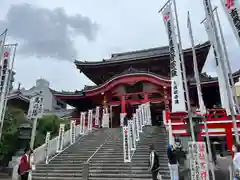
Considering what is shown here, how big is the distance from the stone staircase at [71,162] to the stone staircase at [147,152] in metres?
2.41

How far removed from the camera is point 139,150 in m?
10.4

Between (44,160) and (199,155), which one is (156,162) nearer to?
(199,155)

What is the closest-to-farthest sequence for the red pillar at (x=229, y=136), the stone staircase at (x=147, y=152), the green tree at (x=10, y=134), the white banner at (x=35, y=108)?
the stone staircase at (x=147, y=152) < the white banner at (x=35, y=108) < the red pillar at (x=229, y=136) < the green tree at (x=10, y=134)

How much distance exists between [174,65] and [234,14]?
12.1 ft

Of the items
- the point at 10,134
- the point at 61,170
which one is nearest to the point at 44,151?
the point at 61,170

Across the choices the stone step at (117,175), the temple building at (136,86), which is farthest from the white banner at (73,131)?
the temple building at (136,86)

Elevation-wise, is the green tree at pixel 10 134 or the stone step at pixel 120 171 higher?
the green tree at pixel 10 134

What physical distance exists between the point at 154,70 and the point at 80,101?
767cm

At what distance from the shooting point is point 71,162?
10.4 metres

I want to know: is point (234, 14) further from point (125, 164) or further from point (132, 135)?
point (125, 164)

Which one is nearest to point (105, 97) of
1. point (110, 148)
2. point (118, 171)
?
point (110, 148)

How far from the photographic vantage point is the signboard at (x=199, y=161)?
23.5 feet

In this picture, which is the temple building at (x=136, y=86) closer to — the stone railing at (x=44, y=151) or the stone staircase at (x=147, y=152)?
the stone staircase at (x=147, y=152)

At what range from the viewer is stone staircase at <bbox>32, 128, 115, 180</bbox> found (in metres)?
9.37
